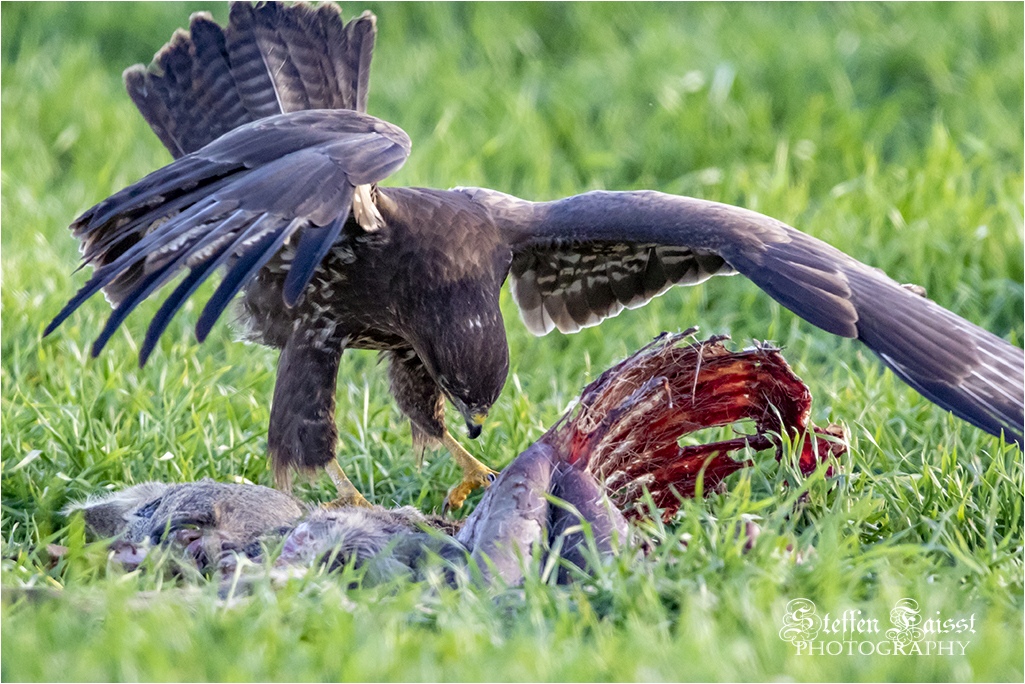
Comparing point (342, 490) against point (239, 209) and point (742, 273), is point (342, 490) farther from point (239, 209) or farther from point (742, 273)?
point (742, 273)

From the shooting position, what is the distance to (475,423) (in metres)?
4.53

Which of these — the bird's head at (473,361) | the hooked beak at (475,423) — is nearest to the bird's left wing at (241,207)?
the bird's head at (473,361)

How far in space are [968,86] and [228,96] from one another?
188 inches

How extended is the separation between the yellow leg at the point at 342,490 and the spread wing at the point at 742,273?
3.24 ft

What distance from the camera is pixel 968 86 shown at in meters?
8.23

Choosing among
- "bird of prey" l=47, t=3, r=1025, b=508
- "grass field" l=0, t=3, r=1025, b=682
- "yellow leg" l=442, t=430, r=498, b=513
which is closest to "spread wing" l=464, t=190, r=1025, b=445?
"bird of prey" l=47, t=3, r=1025, b=508

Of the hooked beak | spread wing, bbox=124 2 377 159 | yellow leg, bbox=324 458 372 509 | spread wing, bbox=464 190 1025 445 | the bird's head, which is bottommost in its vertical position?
yellow leg, bbox=324 458 372 509

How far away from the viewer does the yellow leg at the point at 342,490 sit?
452 centimetres

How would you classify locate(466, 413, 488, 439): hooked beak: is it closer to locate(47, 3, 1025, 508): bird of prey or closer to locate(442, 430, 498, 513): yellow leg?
locate(47, 3, 1025, 508): bird of prey

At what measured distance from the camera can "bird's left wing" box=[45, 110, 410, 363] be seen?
3.61 meters

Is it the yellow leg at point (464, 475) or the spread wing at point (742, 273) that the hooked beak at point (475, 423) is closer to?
the yellow leg at point (464, 475)

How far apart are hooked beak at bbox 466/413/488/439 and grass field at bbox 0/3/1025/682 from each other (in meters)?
0.33

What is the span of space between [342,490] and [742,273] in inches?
58.6

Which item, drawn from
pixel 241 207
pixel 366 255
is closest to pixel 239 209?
pixel 241 207
